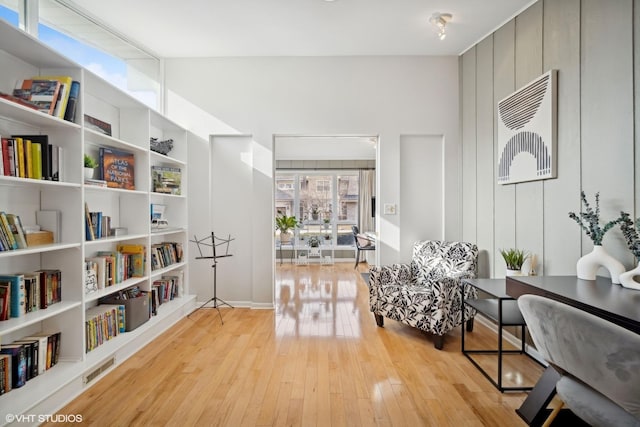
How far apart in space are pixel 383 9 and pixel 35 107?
2.85 meters

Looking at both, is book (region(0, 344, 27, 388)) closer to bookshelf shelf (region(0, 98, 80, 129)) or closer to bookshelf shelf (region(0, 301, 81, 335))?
bookshelf shelf (region(0, 301, 81, 335))

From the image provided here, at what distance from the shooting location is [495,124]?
324 cm

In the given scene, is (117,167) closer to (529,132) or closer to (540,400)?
(540,400)

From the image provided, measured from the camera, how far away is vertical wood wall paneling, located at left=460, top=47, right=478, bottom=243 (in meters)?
3.61

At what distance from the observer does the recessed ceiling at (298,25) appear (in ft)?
9.45

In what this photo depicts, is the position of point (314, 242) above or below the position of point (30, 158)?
below

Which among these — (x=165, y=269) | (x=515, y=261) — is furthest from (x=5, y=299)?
(x=515, y=261)

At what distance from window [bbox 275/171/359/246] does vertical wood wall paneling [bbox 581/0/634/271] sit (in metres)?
5.59

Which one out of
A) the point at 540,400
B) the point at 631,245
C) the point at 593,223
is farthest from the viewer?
the point at 593,223

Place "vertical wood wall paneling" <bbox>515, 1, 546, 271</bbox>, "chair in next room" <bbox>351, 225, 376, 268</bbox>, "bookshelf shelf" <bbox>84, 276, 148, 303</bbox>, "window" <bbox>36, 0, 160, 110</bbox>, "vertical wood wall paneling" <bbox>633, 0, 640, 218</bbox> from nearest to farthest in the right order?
"vertical wood wall paneling" <bbox>633, 0, 640, 218</bbox>, "bookshelf shelf" <bbox>84, 276, 148, 303</bbox>, "window" <bbox>36, 0, 160, 110</bbox>, "vertical wood wall paneling" <bbox>515, 1, 546, 271</bbox>, "chair in next room" <bbox>351, 225, 376, 268</bbox>

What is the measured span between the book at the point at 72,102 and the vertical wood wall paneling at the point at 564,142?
3.56 meters

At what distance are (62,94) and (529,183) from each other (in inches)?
145

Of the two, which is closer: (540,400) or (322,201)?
(540,400)

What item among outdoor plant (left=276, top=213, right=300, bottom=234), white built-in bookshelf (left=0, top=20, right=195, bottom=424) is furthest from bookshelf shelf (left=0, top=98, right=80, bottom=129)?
outdoor plant (left=276, top=213, right=300, bottom=234)
